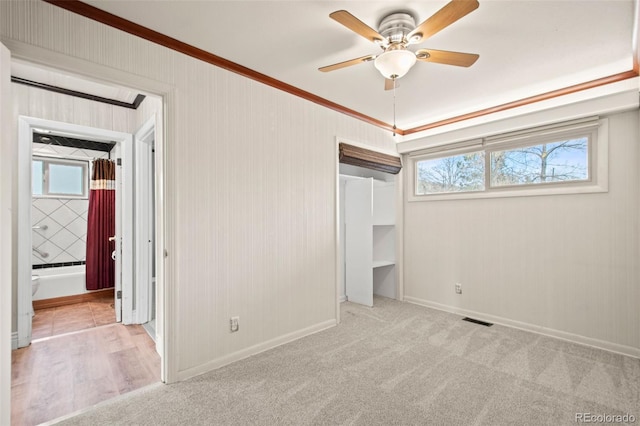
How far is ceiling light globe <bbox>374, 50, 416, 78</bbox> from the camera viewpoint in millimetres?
1881

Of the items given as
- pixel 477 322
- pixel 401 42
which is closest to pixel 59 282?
pixel 401 42

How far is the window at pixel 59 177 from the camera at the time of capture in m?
4.47

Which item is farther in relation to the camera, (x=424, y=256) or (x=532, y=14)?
(x=424, y=256)

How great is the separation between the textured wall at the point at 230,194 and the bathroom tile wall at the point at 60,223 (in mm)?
3528

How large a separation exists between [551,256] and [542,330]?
731mm

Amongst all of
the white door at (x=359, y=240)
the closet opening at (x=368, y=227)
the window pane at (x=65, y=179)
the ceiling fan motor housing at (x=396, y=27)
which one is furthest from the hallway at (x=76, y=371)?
the ceiling fan motor housing at (x=396, y=27)

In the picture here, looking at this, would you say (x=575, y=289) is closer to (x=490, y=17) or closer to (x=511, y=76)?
(x=511, y=76)

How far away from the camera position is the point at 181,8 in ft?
5.97

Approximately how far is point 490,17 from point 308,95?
1630 millimetres

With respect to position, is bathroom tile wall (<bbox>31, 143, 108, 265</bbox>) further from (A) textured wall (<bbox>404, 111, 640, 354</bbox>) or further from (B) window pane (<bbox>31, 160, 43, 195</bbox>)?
(A) textured wall (<bbox>404, 111, 640, 354</bbox>)

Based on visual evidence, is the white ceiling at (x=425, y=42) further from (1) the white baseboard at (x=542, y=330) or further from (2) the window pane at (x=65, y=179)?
(2) the window pane at (x=65, y=179)

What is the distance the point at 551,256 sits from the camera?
2957 millimetres

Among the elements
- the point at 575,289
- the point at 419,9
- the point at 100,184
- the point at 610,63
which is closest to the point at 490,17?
the point at 419,9

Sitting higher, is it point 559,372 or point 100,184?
point 100,184
